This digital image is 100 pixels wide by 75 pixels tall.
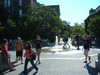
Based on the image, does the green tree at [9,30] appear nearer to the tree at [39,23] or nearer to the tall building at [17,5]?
the tree at [39,23]

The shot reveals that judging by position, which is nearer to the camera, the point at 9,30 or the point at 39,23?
the point at 9,30

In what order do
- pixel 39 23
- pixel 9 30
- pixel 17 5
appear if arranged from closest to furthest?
pixel 9 30 < pixel 39 23 < pixel 17 5

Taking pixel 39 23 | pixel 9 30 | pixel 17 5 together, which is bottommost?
pixel 9 30

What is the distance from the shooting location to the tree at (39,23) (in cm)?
3531

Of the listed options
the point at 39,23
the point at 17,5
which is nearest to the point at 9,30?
the point at 39,23

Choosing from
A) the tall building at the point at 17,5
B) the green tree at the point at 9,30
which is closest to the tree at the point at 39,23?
the green tree at the point at 9,30

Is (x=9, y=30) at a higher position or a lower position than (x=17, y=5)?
lower

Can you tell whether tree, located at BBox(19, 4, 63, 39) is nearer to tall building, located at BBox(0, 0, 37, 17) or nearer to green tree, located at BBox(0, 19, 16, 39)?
green tree, located at BBox(0, 19, 16, 39)

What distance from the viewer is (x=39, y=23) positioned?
35188 mm

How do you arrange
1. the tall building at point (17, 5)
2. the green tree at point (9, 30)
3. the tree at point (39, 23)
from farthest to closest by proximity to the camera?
the tall building at point (17, 5)
the tree at point (39, 23)
the green tree at point (9, 30)

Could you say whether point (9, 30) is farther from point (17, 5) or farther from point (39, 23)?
point (17, 5)

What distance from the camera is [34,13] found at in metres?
37.0

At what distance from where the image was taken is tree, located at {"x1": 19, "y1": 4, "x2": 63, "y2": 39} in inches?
1390

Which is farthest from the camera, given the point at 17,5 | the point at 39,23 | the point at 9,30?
the point at 17,5
